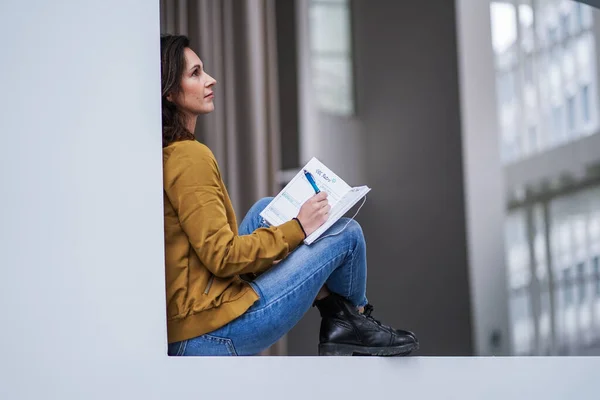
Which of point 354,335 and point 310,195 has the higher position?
point 310,195

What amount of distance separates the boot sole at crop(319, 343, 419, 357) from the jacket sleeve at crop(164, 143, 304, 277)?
235 mm

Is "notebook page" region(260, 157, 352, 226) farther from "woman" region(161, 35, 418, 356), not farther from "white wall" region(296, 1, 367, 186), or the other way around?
"white wall" region(296, 1, 367, 186)

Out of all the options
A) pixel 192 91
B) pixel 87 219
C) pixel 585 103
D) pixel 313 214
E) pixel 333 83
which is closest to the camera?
pixel 87 219

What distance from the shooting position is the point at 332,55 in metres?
4.96

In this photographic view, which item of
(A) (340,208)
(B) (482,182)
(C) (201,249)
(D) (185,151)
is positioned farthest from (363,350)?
(B) (482,182)

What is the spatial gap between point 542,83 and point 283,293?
3319mm

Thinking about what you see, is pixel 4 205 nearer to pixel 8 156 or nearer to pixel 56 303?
pixel 8 156

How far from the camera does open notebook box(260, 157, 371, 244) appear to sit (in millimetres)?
1881

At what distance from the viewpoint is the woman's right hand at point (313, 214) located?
184cm

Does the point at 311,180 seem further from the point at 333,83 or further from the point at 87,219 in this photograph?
the point at 333,83

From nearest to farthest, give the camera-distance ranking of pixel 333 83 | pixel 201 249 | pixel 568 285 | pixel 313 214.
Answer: pixel 201 249 → pixel 313 214 → pixel 568 285 → pixel 333 83

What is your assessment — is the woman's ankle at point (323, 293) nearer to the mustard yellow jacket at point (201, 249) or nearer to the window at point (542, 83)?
the mustard yellow jacket at point (201, 249)

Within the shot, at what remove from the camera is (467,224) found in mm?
4688

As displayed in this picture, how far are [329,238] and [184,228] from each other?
11.5 inches
